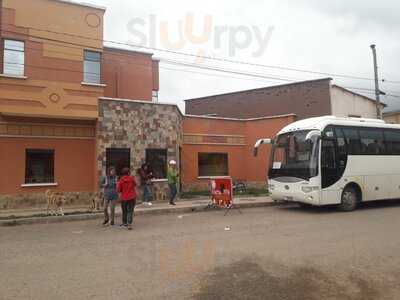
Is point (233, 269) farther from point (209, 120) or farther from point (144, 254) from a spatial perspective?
point (209, 120)

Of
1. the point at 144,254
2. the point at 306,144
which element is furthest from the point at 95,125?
the point at 144,254

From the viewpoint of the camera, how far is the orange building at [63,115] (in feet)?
54.3

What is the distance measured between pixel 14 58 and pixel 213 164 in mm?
11656

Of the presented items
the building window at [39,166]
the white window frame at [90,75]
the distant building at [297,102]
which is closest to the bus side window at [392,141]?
the distant building at [297,102]

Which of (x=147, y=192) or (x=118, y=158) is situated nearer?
(x=147, y=192)

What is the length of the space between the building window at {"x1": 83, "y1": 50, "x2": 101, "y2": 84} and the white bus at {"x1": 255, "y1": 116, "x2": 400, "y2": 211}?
8.30 metres

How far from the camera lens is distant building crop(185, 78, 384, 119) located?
2655 centimetres

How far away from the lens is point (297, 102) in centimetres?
2772

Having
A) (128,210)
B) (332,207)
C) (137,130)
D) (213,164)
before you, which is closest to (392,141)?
(332,207)

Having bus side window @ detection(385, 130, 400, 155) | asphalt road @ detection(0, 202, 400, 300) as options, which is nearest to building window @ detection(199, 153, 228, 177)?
bus side window @ detection(385, 130, 400, 155)

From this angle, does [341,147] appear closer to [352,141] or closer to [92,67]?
[352,141]

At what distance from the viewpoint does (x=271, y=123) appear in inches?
947

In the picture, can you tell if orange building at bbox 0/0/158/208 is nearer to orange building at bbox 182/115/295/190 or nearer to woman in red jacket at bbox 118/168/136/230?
orange building at bbox 182/115/295/190

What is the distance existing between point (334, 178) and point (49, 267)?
1074cm
